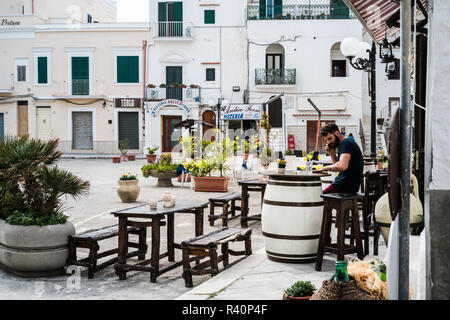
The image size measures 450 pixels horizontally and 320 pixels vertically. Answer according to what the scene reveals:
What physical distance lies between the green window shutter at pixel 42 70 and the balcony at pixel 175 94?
6747 mm

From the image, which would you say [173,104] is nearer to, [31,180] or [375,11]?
[375,11]

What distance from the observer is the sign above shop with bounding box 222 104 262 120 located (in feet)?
93.9

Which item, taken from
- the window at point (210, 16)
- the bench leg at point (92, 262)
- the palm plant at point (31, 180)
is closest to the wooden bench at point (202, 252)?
the bench leg at point (92, 262)

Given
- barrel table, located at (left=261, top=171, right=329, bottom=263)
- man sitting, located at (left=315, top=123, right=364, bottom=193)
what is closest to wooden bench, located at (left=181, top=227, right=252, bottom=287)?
barrel table, located at (left=261, top=171, right=329, bottom=263)

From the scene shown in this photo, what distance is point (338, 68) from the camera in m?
29.2

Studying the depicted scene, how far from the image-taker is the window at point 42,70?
1256 inches

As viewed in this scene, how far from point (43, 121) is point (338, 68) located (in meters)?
17.9

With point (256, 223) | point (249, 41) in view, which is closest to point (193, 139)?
point (256, 223)

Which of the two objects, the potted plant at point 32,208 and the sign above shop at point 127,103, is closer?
the potted plant at point 32,208

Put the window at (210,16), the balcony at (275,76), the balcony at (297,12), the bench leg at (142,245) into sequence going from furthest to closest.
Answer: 1. the window at (210,16)
2. the balcony at (297,12)
3. the balcony at (275,76)
4. the bench leg at (142,245)

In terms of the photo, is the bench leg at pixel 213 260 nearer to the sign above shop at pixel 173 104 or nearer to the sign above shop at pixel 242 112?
the sign above shop at pixel 242 112

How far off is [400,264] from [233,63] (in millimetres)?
28229

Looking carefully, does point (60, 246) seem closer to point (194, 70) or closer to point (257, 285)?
point (257, 285)

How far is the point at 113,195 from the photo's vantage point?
41.1 ft
